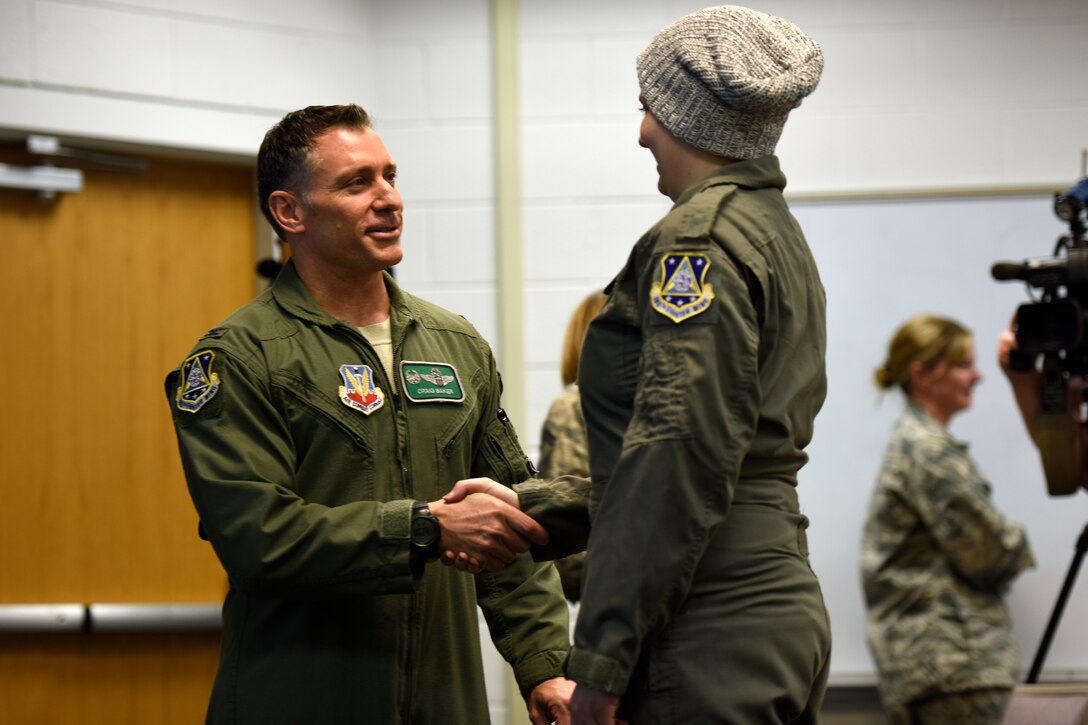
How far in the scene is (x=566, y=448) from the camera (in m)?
2.93

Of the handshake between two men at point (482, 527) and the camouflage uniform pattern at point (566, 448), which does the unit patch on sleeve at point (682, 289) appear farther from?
the camouflage uniform pattern at point (566, 448)

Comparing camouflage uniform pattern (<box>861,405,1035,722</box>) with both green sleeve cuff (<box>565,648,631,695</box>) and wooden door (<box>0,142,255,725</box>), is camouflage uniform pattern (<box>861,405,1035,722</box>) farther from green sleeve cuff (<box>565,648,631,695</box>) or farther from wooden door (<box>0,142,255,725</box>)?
green sleeve cuff (<box>565,648,631,695</box>)

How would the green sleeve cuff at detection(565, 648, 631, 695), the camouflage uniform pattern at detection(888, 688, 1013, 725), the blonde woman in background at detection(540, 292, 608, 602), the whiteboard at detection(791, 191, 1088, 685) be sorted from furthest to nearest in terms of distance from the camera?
the whiteboard at detection(791, 191, 1088, 685) < the camouflage uniform pattern at detection(888, 688, 1013, 725) < the blonde woman in background at detection(540, 292, 608, 602) < the green sleeve cuff at detection(565, 648, 631, 695)

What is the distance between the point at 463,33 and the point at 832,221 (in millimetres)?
1251

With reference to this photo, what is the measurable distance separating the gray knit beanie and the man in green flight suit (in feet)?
1.93

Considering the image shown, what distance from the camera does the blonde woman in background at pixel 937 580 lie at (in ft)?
10.4

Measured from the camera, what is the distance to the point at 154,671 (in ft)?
11.0

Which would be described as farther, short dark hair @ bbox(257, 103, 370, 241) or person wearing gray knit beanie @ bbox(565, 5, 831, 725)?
short dark hair @ bbox(257, 103, 370, 241)

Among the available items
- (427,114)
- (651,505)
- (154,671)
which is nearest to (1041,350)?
(651,505)

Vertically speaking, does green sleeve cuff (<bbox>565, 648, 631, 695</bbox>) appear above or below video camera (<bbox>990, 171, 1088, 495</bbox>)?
below

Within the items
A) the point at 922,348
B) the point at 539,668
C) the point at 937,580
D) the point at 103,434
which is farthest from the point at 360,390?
the point at 922,348

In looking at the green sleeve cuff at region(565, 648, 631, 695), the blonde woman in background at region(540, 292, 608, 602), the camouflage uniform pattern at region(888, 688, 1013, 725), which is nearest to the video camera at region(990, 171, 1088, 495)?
the camouflage uniform pattern at region(888, 688, 1013, 725)

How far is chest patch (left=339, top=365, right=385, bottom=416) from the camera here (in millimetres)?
1868

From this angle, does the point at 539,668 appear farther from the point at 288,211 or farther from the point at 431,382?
the point at 288,211
